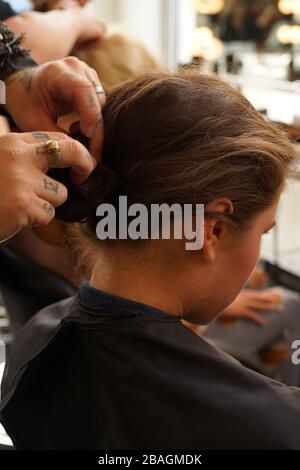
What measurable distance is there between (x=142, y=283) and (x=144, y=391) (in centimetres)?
17

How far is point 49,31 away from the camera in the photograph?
1.55 m

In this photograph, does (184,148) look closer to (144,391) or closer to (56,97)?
(56,97)

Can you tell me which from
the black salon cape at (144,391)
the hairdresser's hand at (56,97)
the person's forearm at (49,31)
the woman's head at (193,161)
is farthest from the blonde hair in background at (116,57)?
the black salon cape at (144,391)

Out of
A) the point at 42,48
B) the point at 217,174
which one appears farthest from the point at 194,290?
the point at 42,48

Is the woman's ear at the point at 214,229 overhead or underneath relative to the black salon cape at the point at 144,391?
overhead

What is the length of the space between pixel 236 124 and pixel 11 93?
0.43 metres

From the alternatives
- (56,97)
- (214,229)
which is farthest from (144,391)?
(56,97)

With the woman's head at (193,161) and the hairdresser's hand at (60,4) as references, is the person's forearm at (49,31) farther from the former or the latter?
the woman's head at (193,161)

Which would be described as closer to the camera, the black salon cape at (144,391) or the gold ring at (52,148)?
the gold ring at (52,148)

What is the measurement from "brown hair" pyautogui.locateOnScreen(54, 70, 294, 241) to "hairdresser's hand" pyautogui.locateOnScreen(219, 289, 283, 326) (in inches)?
33.4

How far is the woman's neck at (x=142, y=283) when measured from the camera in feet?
3.19

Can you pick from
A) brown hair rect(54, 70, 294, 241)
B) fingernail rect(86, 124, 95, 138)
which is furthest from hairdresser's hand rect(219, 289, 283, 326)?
fingernail rect(86, 124, 95, 138)

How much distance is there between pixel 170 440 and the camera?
89cm
